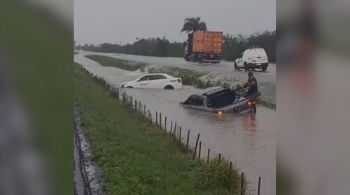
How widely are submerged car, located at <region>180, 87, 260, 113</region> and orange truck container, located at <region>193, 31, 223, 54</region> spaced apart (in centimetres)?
25

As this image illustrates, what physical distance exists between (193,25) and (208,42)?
15 centimetres

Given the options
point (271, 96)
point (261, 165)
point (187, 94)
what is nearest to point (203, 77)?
point (187, 94)

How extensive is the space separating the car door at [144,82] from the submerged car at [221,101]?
0.25 metres

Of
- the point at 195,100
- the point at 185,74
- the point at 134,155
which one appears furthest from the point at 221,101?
the point at 134,155

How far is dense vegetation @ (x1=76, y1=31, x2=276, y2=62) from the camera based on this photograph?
8.95 ft

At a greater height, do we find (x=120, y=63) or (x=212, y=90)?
(x=120, y=63)

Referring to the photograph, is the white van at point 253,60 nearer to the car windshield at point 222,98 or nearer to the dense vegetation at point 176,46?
the dense vegetation at point 176,46

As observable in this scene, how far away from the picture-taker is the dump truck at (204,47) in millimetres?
2758

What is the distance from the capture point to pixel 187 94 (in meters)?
2.78

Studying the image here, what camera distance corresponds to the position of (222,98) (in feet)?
9.12

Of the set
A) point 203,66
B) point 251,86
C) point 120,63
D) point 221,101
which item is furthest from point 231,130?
point 120,63

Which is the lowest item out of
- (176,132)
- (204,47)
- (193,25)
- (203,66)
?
(176,132)

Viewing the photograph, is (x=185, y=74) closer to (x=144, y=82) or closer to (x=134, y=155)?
(x=144, y=82)

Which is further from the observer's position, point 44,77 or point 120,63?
point 120,63
